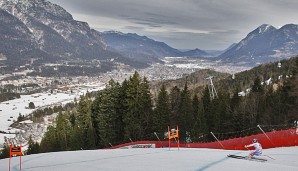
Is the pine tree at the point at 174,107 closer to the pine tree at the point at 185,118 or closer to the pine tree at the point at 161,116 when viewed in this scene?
the pine tree at the point at 185,118

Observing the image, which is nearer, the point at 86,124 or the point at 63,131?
the point at 86,124

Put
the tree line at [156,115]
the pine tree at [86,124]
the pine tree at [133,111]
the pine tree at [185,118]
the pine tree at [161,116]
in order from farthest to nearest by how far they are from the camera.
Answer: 1. the pine tree at [185,118]
2. the pine tree at [86,124]
3. the pine tree at [161,116]
4. the tree line at [156,115]
5. the pine tree at [133,111]

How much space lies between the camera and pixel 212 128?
59.2 metres

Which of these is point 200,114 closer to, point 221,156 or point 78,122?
point 78,122

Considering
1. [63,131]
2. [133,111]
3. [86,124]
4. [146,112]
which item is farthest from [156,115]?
[63,131]

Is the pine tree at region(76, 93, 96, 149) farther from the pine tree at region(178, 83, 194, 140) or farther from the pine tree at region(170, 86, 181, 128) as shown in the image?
the pine tree at region(178, 83, 194, 140)

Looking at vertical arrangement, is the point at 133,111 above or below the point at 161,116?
above

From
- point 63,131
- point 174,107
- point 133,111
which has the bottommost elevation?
point 63,131

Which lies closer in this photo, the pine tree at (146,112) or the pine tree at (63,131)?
the pine tree at (146,112)

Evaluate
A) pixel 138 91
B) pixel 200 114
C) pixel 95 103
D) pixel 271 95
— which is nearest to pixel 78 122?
pixel 95 103

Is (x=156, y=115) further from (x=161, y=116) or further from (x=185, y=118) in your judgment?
(x=185, y=118)

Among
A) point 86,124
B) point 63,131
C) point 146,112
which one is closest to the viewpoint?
point 146,112

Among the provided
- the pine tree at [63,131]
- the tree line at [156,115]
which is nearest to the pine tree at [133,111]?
the tree line at [156,115]

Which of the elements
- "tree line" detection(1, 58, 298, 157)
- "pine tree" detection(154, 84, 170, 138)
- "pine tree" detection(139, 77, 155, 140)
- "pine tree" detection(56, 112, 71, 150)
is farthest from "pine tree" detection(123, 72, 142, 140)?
"pine tree" detection(56, 112, 71, 150)
